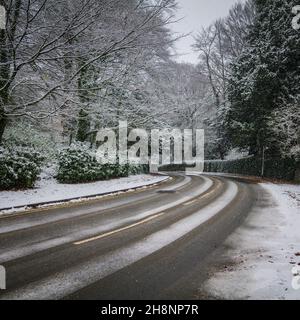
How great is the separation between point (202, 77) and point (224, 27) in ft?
29.2

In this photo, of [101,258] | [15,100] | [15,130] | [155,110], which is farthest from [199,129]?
[101,258]

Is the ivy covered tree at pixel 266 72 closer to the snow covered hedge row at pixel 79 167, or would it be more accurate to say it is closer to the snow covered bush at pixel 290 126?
the snow covered bush at pixel 290 126

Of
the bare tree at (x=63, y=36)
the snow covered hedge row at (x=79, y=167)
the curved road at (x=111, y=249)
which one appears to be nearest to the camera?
the curved road at (x=111, y=249)

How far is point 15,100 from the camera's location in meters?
15.6

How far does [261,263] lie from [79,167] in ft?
53.9

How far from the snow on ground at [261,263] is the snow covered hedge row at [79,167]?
1307cm

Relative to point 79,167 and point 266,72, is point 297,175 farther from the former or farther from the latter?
point 79,167

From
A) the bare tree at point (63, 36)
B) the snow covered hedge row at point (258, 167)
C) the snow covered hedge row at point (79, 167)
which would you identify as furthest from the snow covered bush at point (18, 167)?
the snow covered hedge row at point (258, 167)

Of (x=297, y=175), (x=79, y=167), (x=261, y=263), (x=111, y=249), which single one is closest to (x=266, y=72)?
(x=297, y=175)

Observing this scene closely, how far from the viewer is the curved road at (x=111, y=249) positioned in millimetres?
5488

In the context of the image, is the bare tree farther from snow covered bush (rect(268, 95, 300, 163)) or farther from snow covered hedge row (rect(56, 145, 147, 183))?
snow covered bush (rect(268, 95, 300, 163))

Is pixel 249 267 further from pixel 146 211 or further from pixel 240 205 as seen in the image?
pixel 240 205

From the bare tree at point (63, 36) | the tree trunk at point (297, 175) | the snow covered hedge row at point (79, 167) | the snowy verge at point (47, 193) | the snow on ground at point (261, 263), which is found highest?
the bare tree at point (63, 36)

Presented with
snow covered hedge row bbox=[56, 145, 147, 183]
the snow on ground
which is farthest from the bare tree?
the snow on ground
